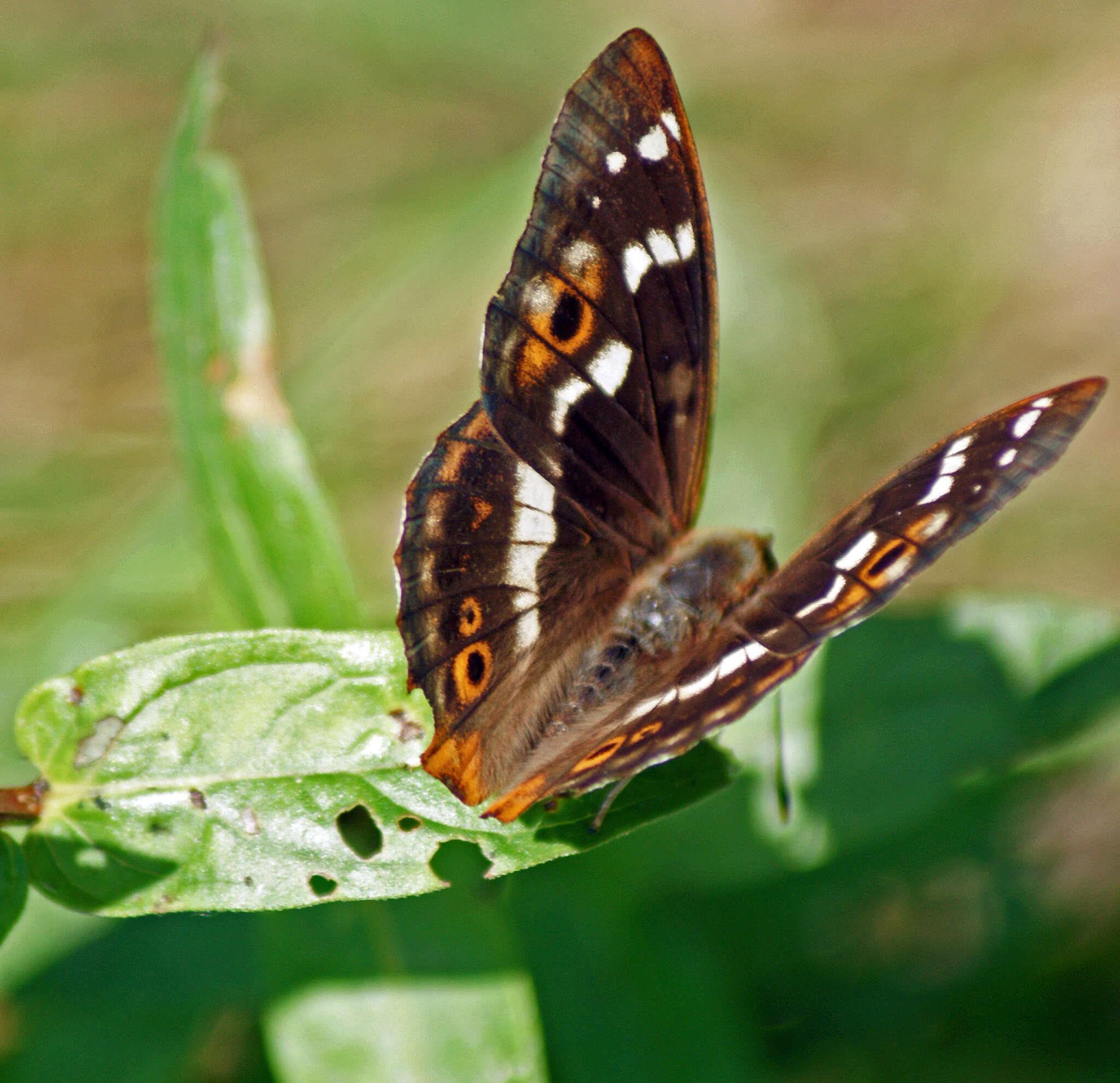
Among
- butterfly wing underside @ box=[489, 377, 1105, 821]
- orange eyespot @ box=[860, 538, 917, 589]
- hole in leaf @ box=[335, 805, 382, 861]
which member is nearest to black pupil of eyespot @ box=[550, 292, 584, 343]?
butterfly wing underside @ box=[489, 377, 1105, 821]

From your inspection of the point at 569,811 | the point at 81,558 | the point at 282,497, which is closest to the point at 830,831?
the point at 569,811

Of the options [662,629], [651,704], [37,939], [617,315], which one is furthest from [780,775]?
[37,939]

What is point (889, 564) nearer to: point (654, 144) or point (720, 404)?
point (654, 144)

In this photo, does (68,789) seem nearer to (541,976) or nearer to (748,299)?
(541,976)

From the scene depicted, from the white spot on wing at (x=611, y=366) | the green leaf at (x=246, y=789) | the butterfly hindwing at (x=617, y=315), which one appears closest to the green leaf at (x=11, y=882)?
the green leaf at (x=246, y=789)

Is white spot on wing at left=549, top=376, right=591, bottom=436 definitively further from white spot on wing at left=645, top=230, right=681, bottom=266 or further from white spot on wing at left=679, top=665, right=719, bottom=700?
white spot on wing at left=679, top=665, right=719, bottom=700

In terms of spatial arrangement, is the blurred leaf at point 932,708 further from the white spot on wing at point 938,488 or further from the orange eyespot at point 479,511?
the orange eyespot at point 479,511
